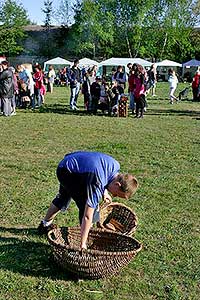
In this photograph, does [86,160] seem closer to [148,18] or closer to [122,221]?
[122,221]

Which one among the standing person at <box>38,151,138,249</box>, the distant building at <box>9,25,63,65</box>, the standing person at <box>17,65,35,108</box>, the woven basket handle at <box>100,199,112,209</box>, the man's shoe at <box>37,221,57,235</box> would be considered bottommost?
the man's shoe at <box>37,221,57,235</box>

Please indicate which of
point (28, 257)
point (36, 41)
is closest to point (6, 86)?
point (28, 257)

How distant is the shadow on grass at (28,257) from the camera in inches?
170

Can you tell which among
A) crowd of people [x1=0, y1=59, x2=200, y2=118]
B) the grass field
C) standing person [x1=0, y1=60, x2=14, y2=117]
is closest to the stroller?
crowd of people [x1=0, y1=59, x2=200, y2=118]

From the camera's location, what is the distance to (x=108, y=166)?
420 centimetres

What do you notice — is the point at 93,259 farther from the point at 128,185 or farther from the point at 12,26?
the point at 12,26

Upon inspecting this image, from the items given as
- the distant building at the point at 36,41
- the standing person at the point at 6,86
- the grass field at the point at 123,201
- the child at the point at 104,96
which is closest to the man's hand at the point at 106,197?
the grass field at the point at 123,201

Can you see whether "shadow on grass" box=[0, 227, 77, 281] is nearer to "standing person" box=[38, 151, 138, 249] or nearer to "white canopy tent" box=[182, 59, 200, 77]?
"standing person" box=[38, 151, 138, 249]

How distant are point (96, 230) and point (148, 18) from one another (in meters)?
59.5

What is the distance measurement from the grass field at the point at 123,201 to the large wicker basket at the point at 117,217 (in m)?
0.21

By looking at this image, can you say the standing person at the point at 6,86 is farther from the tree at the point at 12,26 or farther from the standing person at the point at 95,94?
the tree at the point at 12,26

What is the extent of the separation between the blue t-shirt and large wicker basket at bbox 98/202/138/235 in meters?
0.94

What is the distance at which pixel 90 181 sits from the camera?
Answer: 414 cm

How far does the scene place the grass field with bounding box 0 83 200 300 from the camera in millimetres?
4113
